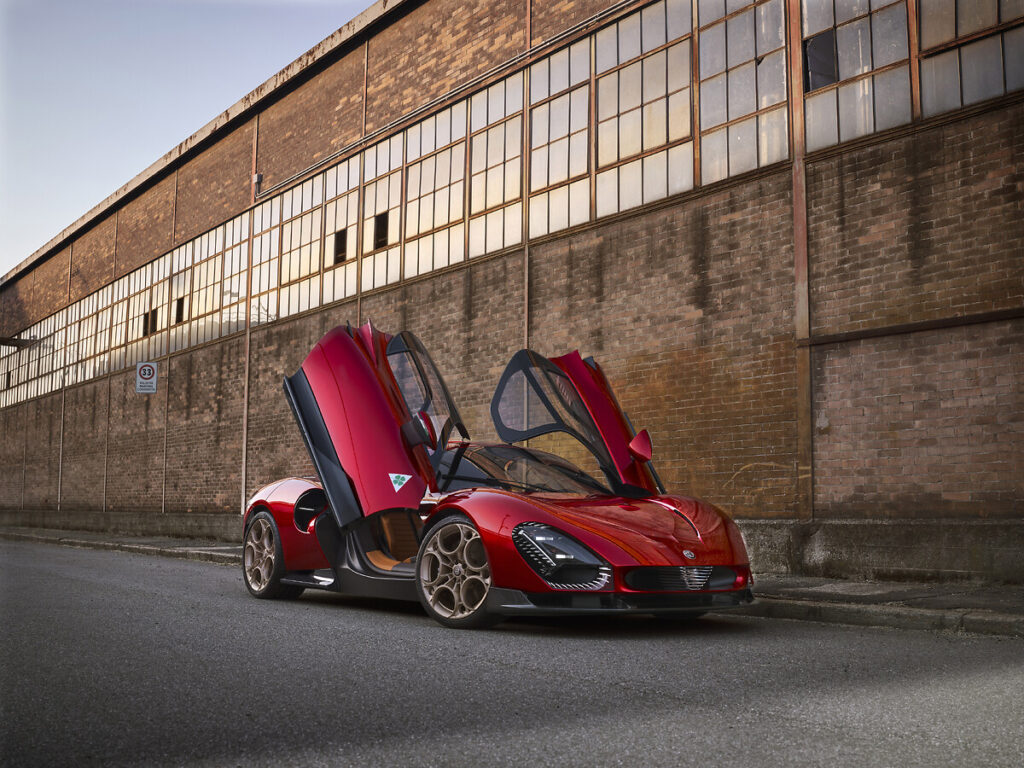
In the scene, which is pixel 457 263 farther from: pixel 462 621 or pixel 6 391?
pixel 6 391

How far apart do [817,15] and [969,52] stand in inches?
75.0

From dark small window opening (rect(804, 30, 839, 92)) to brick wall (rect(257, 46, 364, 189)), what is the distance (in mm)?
9913

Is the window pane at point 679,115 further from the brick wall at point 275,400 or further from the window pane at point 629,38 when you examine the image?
the brick wall at point 275,400

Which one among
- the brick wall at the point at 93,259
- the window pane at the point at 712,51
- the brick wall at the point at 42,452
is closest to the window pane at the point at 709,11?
the window pane at the point at 712,51

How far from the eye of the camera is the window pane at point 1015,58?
9.00 meters

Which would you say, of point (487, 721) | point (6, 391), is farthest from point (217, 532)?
point (6, 391)

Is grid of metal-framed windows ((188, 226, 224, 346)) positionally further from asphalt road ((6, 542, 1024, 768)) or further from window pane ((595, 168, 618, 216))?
asphalt road ((6, 542, 1024, 768))

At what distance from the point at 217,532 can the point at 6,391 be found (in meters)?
21.3

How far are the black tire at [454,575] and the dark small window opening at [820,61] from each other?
23.4ft

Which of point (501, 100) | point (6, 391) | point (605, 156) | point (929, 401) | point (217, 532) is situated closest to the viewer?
point (929, 401)

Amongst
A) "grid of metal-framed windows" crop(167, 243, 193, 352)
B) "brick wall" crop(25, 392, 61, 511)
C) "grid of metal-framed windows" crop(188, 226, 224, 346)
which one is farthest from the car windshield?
"brick wall" crop(25, 392, 61, 511)

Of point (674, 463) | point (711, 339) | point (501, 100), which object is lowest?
point (674, 463)

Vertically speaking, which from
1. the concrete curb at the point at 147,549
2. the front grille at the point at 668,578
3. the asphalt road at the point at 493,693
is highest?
the front grille at the point at 668,578

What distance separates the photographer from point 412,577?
662 cm
